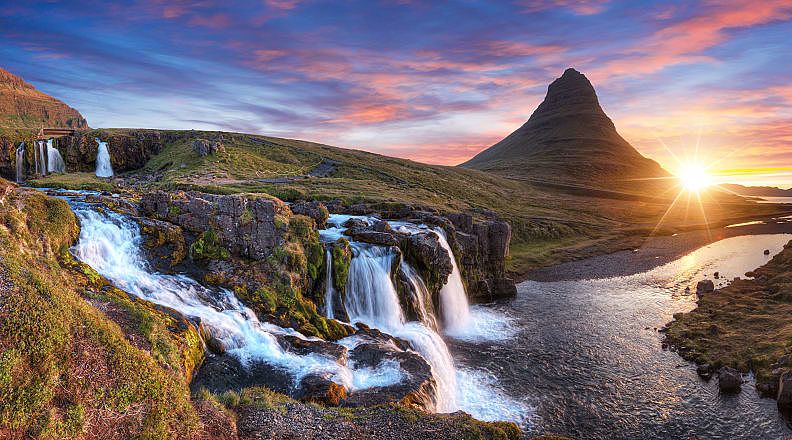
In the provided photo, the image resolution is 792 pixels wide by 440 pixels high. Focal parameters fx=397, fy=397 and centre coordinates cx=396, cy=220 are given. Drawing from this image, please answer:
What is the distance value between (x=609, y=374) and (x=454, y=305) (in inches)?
698

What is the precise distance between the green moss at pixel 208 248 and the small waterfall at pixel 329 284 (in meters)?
8.21

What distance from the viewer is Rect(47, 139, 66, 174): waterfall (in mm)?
82750

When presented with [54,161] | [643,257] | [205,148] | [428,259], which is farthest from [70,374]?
[205,148]

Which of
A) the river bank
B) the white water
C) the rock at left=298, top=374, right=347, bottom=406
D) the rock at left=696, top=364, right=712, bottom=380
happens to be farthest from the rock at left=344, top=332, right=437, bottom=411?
the river bank

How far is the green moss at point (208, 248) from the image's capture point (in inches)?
1150

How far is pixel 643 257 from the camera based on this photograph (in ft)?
271

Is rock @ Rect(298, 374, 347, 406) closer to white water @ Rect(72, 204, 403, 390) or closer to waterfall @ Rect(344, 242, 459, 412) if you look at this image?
white water @ Rect(72, 204, 403, 390)

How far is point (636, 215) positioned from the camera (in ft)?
498

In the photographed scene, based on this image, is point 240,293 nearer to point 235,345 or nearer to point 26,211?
point 235,345

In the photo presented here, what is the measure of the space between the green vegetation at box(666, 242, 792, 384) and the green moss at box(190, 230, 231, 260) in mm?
39959

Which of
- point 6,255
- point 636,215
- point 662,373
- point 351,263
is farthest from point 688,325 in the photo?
point 636,215

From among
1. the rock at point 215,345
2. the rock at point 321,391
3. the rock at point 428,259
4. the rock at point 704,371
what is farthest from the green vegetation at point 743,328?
the rock at point 215,345

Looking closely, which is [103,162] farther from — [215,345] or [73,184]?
[215,345]

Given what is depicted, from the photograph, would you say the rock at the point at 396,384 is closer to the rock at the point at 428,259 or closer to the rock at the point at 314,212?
the rock at the point at 428,259
